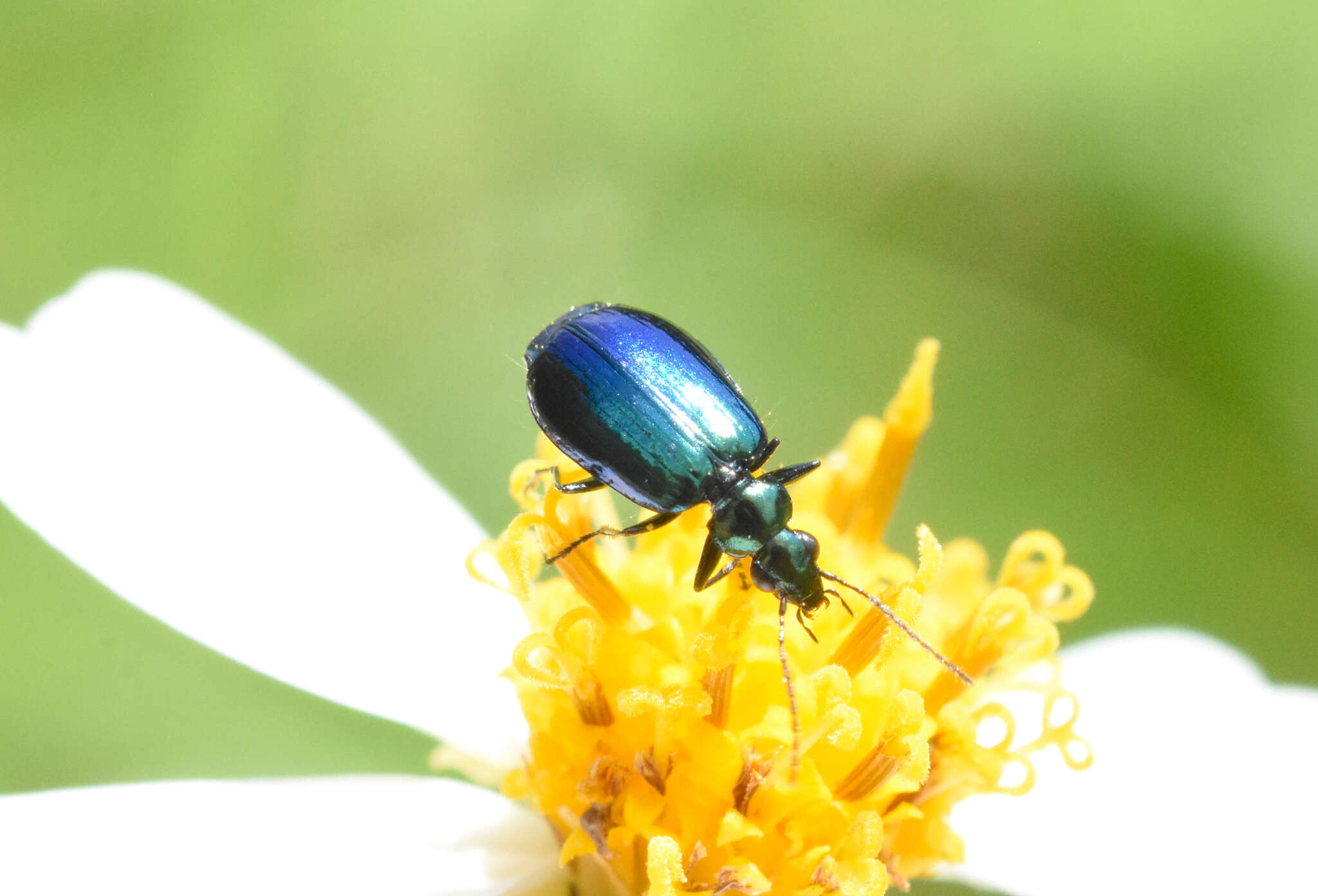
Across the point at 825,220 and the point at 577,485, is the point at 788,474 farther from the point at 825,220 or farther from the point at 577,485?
the point at 825,220

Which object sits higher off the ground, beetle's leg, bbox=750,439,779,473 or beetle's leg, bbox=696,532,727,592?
beetle's leg, bbox=750,439,779,473

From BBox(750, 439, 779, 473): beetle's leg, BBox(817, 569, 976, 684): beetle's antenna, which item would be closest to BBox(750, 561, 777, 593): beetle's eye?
BBox(817, 569, 976, 684): beetle's antenna

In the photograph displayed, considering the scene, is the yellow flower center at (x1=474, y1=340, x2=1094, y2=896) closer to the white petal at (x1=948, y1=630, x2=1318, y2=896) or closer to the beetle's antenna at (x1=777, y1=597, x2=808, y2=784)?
the beetle's antenna at (x1=777, y1=597, x2=808, y2=784)

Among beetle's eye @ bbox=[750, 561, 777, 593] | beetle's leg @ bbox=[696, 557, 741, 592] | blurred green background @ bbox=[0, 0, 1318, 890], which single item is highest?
blurred green background @ bbox=[0, 0, 1318, 890]

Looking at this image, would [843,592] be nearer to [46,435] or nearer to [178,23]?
[46,435]

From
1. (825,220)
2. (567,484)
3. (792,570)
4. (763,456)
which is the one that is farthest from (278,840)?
(825,220)

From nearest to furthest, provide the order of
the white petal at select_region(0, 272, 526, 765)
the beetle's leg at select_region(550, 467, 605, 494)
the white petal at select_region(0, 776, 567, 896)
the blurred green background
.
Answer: the white petal at select_region(0, 776, 567, 896) < the white petal at select_region(0, 272, 526, 765) < the beetle's leg at select_region(550, 467, 605, 494) < the blurred green background
